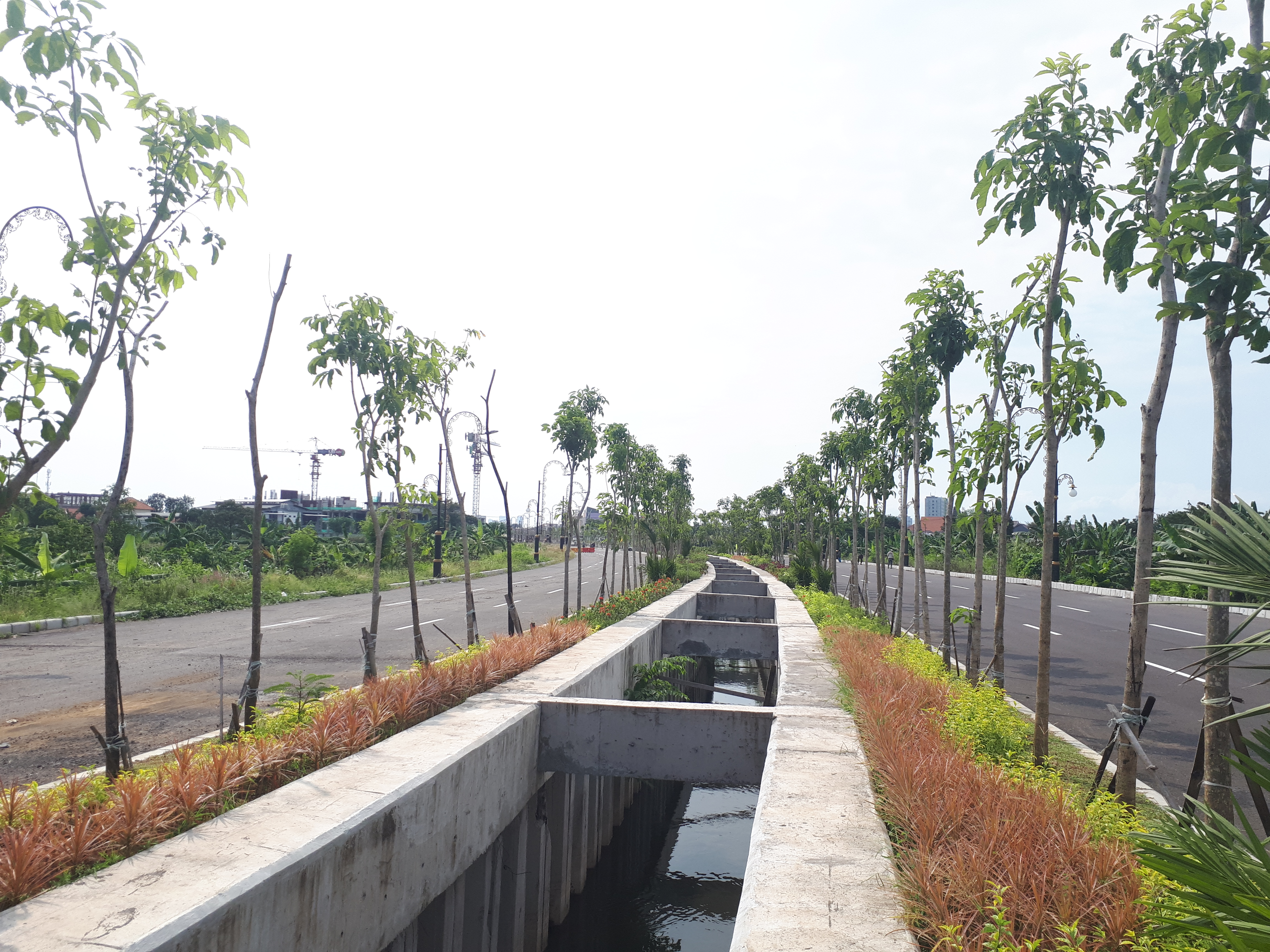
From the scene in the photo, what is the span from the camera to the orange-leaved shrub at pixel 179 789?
393 cm

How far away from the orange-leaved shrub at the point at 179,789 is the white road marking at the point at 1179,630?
18.5 meters

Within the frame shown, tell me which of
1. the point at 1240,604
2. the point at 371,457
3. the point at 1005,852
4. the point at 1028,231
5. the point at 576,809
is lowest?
the point at 576,809

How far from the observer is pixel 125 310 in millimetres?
5082

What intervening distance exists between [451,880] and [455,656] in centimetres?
411

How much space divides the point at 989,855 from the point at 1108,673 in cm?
1259

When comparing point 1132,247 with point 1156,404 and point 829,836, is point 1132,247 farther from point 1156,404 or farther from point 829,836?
point 829,836

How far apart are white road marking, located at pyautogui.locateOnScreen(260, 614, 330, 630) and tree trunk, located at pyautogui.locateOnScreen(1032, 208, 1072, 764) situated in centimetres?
1497

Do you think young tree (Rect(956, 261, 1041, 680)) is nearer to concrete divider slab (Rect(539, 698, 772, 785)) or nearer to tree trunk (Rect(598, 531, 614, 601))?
concrete divider slab (Rect(539, 698, 772, 785))

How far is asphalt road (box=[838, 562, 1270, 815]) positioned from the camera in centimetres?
936

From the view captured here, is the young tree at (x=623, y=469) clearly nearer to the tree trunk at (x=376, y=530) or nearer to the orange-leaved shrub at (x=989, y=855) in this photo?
the tree trunk at (x=376, y=530)

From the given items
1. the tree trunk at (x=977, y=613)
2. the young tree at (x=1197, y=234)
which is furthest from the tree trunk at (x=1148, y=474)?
the tree trunk at (x=977, y=613)

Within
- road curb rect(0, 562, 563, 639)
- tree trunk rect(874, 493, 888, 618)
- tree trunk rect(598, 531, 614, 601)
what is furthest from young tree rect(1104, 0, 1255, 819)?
tree trunk rect(598, 531, 614, 601)

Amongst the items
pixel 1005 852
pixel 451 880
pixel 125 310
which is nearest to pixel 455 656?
pixel 451 880

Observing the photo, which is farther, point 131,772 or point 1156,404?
point 131,772
